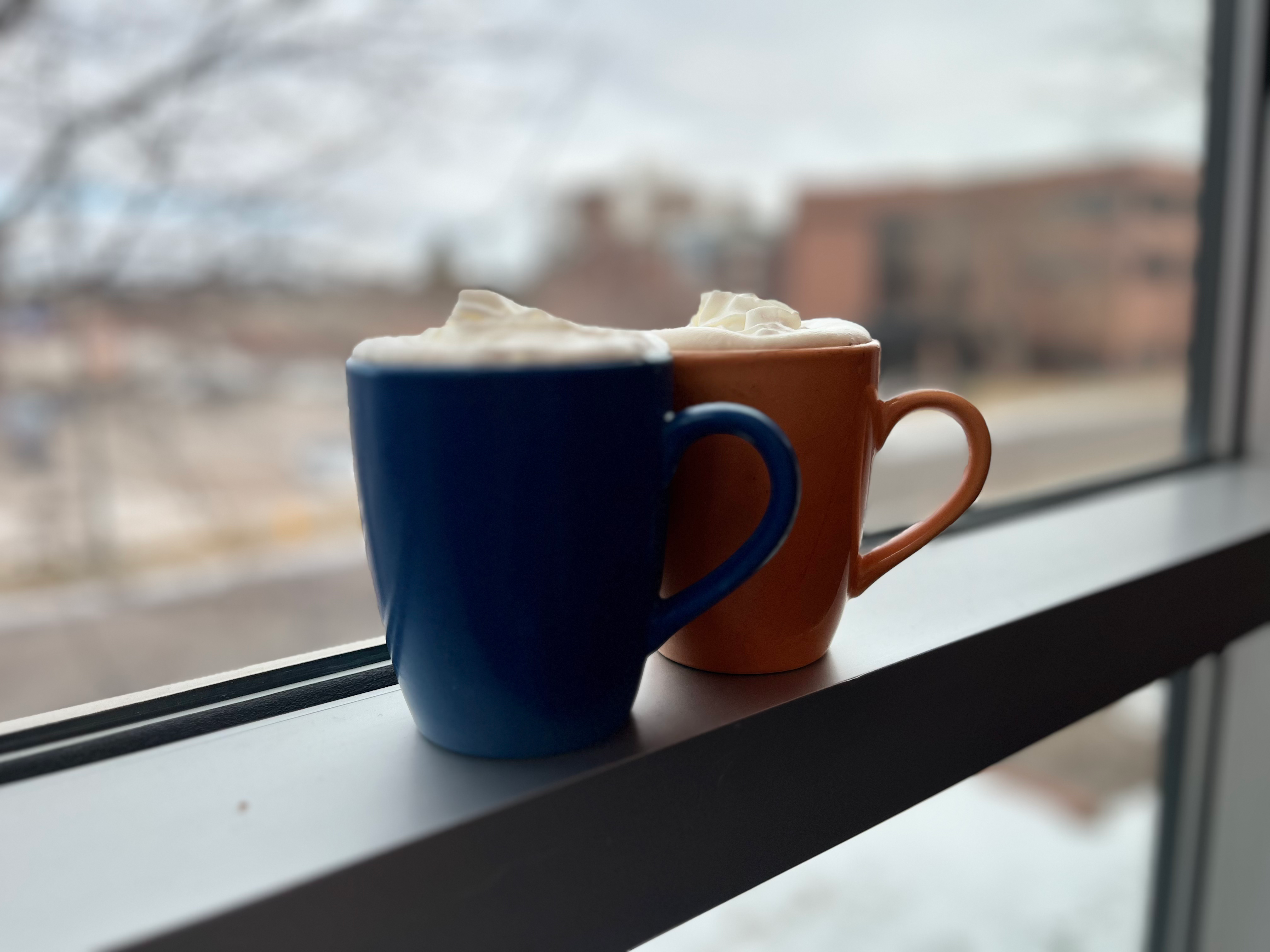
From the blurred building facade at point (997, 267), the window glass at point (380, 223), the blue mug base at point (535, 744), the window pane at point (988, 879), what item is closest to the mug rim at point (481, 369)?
the blue mug base at point (535, 744)

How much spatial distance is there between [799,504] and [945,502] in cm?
13

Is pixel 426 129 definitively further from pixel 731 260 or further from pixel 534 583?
pixel 534 583

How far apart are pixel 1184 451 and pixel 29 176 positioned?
1.79m

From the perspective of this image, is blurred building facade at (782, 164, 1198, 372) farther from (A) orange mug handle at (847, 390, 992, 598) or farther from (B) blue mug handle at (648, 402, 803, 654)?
(B) blue mug handle at (648, 402, 803, 654)

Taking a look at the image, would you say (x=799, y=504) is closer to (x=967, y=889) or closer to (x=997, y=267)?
(x=967, y=889)

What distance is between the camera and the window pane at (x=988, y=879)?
1148mm

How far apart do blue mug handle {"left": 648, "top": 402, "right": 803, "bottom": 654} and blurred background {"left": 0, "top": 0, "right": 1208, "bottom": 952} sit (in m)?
0.85

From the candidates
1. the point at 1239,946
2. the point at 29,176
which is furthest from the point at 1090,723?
the point at 29,176

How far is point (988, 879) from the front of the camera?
54.4 inches

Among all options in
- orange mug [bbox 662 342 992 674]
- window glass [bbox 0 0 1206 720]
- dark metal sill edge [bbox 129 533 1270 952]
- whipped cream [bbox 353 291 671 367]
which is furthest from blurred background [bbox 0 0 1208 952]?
whipped cream [bbox 353 291 671 367]

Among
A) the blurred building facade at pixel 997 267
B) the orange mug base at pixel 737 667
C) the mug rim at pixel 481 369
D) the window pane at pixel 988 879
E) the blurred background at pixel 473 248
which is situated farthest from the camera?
the blurred building facade at pixel 997 267

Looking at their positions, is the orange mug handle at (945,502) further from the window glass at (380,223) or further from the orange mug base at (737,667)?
the window glass at (380,223)

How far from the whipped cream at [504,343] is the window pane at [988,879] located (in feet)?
2.94

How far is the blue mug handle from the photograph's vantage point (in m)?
0.34
